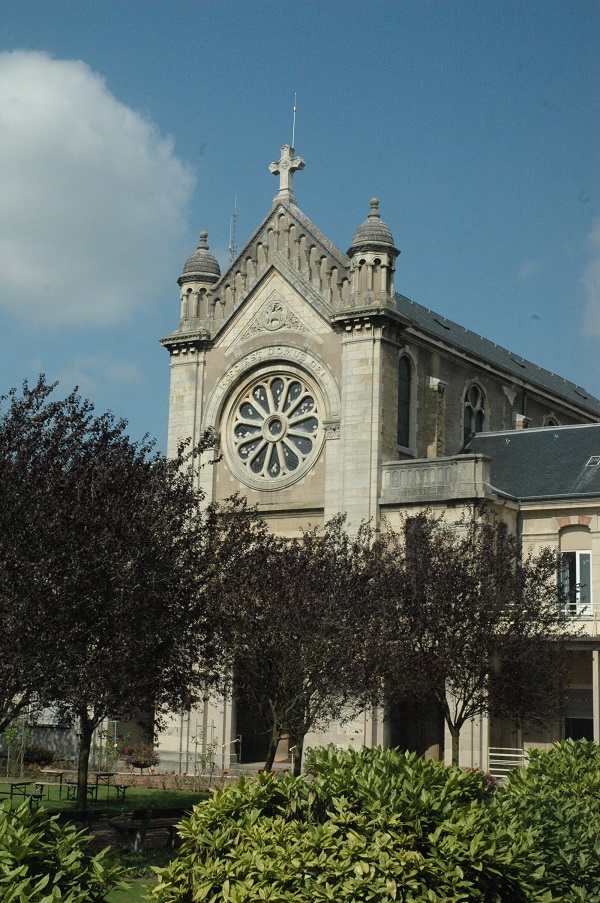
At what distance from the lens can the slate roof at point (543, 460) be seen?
36.8m

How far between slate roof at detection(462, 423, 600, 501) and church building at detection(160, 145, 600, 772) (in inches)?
17.1

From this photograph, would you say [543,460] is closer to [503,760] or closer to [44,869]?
[503,760]

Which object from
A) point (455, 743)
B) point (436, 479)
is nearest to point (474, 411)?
point (436, 479)

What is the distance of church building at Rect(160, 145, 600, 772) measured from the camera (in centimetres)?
3641

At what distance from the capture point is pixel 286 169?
4209 cm

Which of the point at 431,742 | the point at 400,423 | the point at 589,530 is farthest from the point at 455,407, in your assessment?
the point at 431,742

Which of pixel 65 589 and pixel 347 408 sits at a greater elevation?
pixel 347 408

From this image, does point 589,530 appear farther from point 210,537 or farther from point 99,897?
point 99,897

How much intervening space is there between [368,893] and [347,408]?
2862cm

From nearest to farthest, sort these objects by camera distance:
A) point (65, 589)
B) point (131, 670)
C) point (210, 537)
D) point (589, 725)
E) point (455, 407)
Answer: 1. point (65, 589)
2. point (131, 670)
3. point (210, 537)
4. point (589, 725)
5. point (455, 407)

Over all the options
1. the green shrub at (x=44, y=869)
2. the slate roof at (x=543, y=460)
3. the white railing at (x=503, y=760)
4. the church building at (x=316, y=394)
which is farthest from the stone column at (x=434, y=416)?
the green shrub at (x=44, y=869)

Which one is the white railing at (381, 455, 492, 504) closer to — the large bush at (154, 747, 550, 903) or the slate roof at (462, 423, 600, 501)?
the slate roof at (462, 423, 600, 501)

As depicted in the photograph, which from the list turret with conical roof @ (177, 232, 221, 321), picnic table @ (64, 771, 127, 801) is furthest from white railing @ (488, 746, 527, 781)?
turret with conical roof @ (177, 232, 221, 321)

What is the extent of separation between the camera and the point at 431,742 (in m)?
36.4
